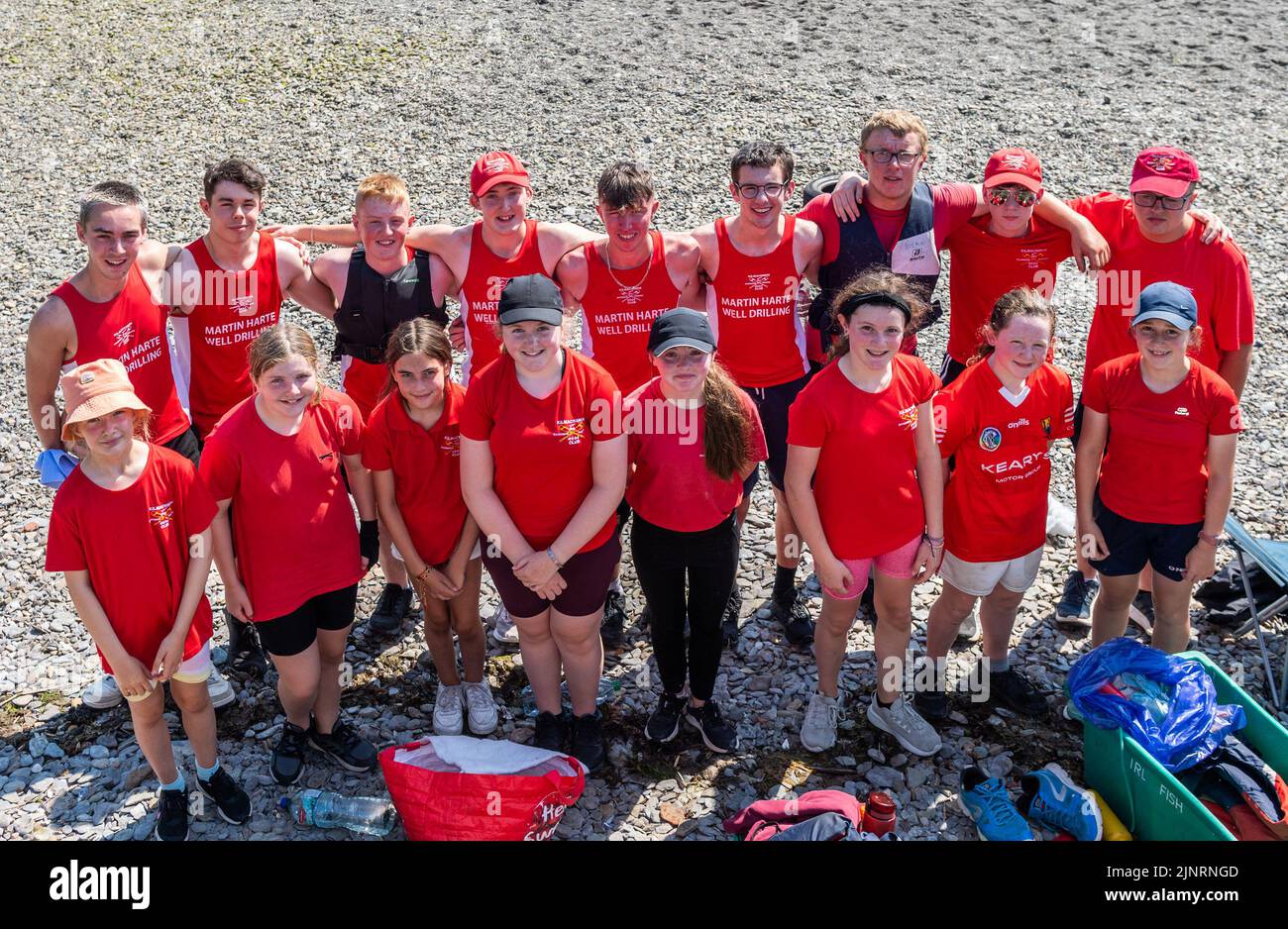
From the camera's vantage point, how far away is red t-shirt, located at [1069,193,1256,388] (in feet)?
18.1

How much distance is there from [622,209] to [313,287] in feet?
6.12

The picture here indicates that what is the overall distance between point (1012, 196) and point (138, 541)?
15.1ft

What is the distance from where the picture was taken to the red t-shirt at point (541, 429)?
455cm

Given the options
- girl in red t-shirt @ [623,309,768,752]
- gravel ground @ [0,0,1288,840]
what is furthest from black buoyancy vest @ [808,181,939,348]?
gravel ground @ [0,0,1288,840]

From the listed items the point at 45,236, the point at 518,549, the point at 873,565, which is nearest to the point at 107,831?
the point at 518,549

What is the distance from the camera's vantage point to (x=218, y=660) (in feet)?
19.3

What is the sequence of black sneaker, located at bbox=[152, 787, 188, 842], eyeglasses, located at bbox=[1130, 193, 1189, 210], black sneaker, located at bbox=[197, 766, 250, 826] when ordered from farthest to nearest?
eyeglasses, located at bbox=[1130, 193, 1189, 210], black sneaker, located at bbox=[197, 766, 250, 826], black sneaker, located at bbox=[152, 787, 188, 842]

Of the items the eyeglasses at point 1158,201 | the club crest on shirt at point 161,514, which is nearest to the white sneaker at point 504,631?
the club crest on shirt at point 161,514

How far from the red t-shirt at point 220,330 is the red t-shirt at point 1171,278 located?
4432mm

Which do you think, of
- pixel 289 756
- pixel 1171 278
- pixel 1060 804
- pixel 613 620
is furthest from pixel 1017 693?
pixel 289 756

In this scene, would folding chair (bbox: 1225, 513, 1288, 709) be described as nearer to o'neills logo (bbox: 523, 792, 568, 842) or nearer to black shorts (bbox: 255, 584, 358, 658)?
o'neills logo (bbox: 523, 792, 568, 842)

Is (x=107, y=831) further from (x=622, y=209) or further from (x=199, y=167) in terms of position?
(x=199, y=167)

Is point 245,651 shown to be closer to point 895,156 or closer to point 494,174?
point 494,174

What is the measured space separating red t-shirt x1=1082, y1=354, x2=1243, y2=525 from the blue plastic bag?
71cm
